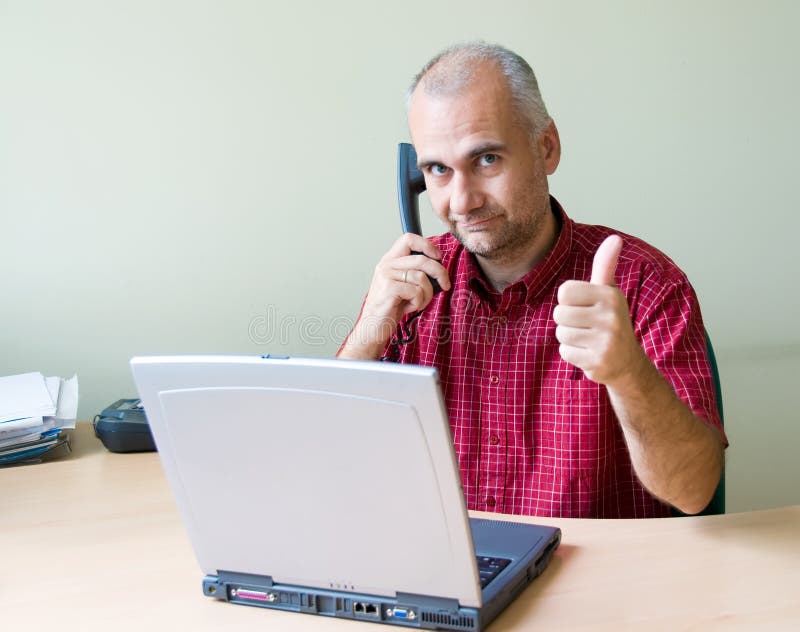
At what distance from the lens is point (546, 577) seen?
1.02m

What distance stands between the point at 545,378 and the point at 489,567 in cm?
56

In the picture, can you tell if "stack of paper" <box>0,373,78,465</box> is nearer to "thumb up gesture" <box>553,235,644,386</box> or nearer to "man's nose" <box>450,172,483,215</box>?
"man's nose" <box>450,172,483,215</box>

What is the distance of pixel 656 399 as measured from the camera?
1.14 m

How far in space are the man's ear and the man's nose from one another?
0.16 m

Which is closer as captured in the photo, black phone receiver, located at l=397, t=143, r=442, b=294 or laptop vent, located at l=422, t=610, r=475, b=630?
laptop vent, located at l=422, t=610, r=475, b=630

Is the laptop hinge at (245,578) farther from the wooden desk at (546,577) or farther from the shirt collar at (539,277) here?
the shirt collar at (539,277)

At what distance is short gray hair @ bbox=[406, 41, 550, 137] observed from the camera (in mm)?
1498

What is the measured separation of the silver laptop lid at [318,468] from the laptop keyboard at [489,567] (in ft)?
0.23

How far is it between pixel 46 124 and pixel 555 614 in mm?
1555

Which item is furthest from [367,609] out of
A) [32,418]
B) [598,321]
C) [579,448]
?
[32,418]

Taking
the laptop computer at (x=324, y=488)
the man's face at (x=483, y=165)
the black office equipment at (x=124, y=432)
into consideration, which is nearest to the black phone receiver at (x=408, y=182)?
the man's face at (x=483, y=165)

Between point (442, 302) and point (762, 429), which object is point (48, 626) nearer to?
point (442, 302)

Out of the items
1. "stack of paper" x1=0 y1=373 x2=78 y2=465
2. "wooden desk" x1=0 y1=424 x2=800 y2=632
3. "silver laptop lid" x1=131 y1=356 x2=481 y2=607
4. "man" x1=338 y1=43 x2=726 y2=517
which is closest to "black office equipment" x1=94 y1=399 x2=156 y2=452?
"stack of paper" x1=0 y1=373 x2=78 y2=465

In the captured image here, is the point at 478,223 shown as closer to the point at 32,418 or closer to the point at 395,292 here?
the point at 395,292
